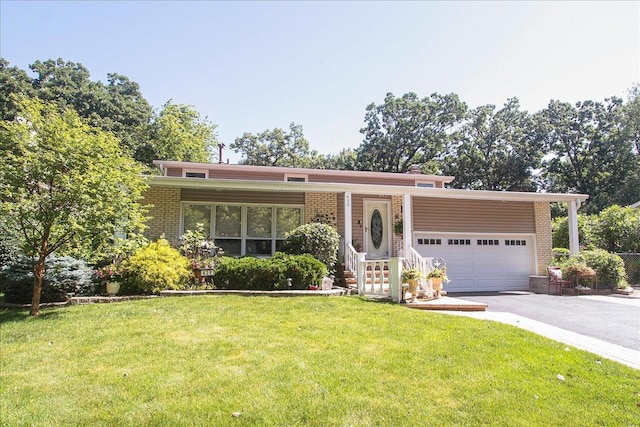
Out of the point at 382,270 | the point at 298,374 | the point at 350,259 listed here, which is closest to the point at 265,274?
the point at 382,270

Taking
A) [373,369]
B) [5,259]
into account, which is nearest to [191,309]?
[373,369]

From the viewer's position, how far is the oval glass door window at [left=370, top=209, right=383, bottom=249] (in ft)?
46.4

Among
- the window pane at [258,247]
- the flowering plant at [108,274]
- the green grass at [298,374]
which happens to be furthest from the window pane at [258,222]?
the green grass at [298,374]

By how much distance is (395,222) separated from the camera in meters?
14.2

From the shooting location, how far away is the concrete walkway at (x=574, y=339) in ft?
16.5

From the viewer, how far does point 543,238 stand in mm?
14531

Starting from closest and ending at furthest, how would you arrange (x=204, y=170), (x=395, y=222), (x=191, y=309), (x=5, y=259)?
(x=191, y=309), (x=5, y=259), (x=395, y=222), (x=204, y=170)

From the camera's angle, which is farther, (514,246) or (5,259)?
(514,246)

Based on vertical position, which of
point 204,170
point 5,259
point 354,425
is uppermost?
point 204,170

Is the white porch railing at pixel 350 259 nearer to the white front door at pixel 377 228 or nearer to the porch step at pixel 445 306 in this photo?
the white front door at pixel 377 228

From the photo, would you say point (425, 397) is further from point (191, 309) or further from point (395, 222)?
point (395, 222)

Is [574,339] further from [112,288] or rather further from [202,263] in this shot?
[112,288]

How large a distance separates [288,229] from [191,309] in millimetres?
6415

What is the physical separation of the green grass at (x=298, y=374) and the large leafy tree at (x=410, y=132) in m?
26.4
